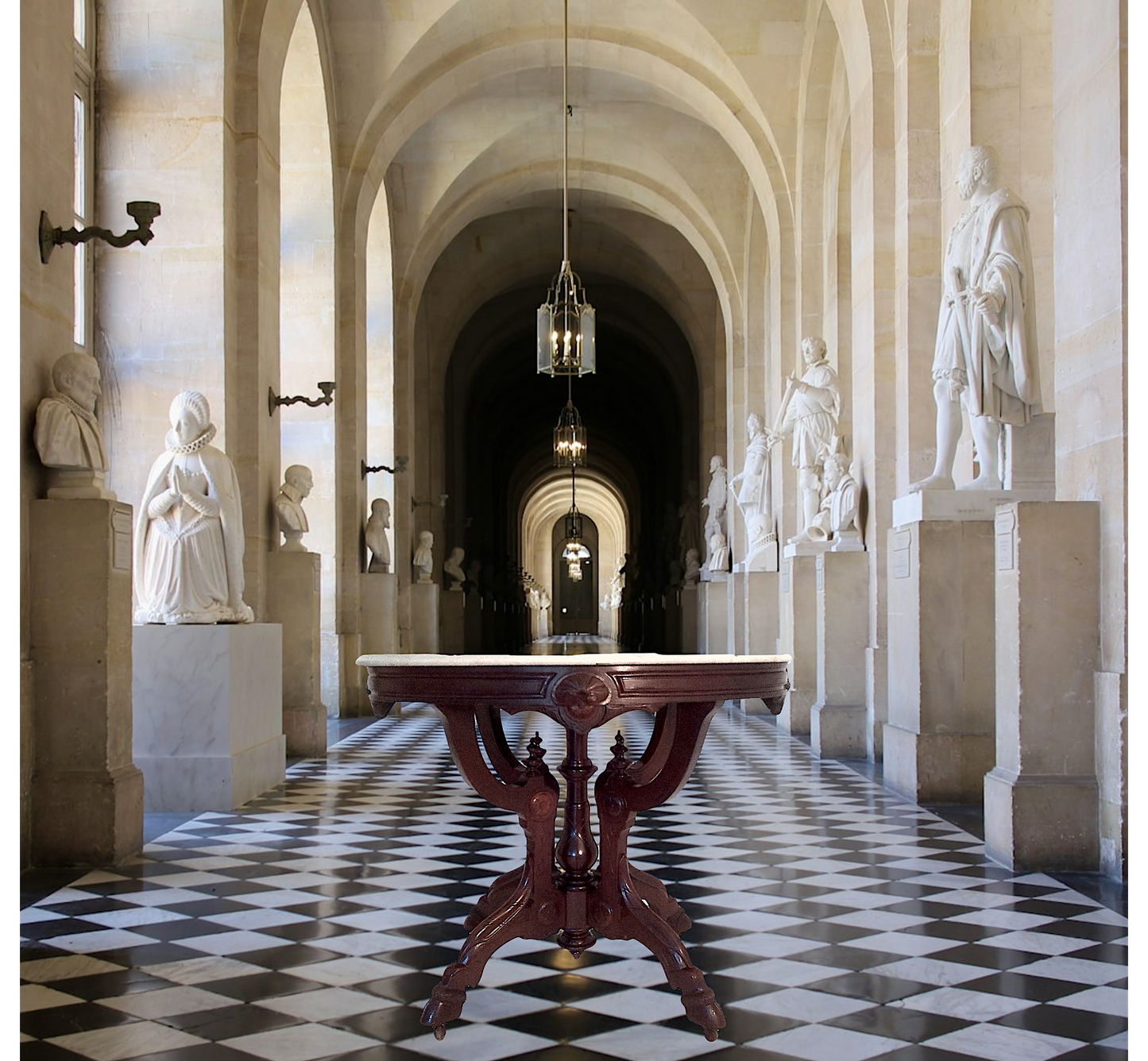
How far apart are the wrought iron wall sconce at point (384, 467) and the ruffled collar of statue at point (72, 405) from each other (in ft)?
27.5

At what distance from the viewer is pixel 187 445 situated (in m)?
7.97

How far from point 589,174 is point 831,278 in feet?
21.7

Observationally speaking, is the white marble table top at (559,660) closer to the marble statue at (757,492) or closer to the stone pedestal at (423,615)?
the marble statue at (757,492)

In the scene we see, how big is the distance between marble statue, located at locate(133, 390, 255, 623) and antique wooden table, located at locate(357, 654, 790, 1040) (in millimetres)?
4234

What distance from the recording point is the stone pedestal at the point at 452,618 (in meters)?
24.4

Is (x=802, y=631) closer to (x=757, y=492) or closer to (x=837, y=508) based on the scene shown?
(x=837, y=508)

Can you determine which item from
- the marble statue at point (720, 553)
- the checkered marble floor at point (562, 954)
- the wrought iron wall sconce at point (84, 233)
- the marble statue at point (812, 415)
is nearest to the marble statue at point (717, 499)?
the marble statue at point (720, 553)

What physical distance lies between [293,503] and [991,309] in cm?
608

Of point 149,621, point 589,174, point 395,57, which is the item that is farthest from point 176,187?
point 589,174

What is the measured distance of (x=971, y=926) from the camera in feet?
15.8

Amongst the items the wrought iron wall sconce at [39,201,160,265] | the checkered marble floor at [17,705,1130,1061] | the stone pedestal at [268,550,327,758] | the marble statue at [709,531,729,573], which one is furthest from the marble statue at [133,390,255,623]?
the marble statue at [709,531,729,573]

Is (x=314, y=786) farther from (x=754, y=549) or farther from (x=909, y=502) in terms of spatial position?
(x=754, y=549)

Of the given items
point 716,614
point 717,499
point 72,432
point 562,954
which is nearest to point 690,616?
point 717,499

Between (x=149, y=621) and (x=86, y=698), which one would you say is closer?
(x=86, y=698)
